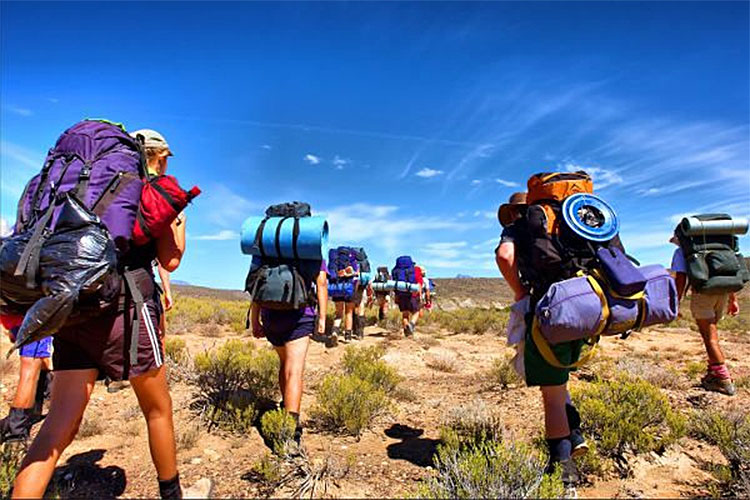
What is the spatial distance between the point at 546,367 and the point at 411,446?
5.35 feet

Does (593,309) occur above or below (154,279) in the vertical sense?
below

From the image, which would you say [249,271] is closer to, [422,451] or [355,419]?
[355,419]

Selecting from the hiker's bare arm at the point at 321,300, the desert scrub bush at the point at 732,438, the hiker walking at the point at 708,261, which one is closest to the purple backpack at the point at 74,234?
the hiker's bare arm at the point at 321,300

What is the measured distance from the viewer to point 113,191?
234 centimetres

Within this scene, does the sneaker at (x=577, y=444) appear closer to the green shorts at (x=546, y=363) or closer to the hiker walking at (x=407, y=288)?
the green shorts at (x=546, y=363)

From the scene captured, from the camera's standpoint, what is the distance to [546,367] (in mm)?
2920

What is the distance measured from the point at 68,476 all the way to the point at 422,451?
8.71 ft

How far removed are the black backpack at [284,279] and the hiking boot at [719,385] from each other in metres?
5.27

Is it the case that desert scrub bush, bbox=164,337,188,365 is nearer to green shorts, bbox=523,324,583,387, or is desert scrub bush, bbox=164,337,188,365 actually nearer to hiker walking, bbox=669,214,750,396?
green shorts, bbox=523,324,583,387

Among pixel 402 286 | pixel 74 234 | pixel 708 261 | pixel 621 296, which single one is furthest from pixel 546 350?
pixel 402 286

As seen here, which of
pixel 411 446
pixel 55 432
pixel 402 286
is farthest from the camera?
pixel 402 286

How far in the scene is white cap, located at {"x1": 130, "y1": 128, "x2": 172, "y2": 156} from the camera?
299 centimetres

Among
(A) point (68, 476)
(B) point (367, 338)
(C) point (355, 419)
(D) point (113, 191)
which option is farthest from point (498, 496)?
(B) point (367, 338)

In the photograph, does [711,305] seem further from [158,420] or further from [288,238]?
[158,420]
